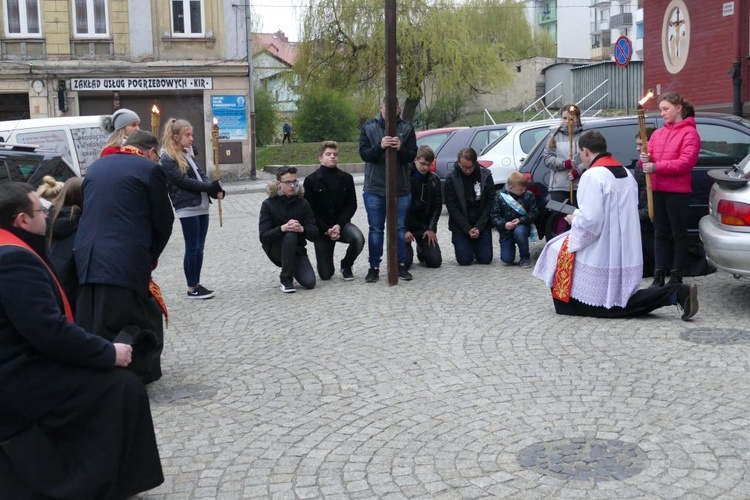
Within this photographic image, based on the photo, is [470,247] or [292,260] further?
[470,247]

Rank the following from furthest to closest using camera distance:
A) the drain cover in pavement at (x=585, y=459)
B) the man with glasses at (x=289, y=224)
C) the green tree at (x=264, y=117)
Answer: the green tree at (x=264, y=117), the man with glasses at (x=289, y=224), the drain cover in pavement at (x=585, y=459)

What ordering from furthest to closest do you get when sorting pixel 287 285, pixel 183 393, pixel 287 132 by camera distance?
1. pixel 287 132
2. pixel 287 285
3. pixel 183 393

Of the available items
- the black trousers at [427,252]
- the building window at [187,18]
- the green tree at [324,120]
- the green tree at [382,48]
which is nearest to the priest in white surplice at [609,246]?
the black trousers at [427,252]

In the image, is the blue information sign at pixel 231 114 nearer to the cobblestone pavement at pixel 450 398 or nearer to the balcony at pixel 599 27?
the cobblestone pavement at pixel 450 398

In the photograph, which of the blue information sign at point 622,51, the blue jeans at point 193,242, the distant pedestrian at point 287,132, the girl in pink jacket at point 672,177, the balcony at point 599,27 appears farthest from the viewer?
the balcony at point 599,27

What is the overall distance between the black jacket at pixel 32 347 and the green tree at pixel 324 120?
123 ft

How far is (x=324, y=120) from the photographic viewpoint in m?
42.1

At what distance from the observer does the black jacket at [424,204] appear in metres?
11.6

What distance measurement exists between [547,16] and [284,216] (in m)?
87.5

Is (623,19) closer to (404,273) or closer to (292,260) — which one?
(404,273)

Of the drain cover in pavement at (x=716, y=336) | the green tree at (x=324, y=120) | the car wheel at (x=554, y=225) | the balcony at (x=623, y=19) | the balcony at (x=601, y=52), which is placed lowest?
the drain cover in pavement at (x=716, y=336)

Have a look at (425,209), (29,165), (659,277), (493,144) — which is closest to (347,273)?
(425,209)

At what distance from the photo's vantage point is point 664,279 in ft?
31.3

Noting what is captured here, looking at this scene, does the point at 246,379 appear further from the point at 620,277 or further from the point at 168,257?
the point at 168,257
